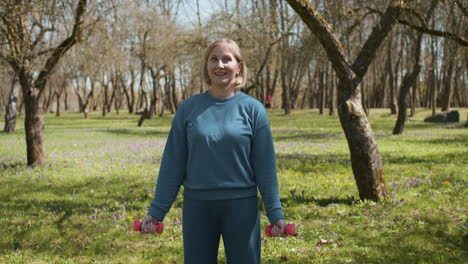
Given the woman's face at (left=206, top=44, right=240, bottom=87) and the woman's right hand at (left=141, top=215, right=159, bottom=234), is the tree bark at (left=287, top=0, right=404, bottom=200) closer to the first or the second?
the woman's face at (left=206, top=44, right=240, bottom=87)

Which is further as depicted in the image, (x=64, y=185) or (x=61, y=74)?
(x=61, y=74)

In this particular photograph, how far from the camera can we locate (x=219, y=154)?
9.78ft

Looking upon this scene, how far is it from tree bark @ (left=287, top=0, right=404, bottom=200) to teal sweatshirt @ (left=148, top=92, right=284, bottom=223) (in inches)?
188

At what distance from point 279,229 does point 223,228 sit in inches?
16.1

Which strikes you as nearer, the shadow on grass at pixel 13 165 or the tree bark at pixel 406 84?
the shadow on grass at pixel 13 165

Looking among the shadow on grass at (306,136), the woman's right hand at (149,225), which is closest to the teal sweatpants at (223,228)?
the woman's right hand at (149,225)

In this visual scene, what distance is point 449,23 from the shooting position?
812 centimetres

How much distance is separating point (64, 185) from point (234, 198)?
28.6 feet

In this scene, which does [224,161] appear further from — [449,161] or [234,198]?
[449,161]

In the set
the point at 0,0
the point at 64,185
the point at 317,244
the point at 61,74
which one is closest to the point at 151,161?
the point at 64,185

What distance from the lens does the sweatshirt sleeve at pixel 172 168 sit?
316cm

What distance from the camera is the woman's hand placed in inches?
119

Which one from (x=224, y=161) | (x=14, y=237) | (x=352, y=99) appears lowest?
(x=14, y=237)

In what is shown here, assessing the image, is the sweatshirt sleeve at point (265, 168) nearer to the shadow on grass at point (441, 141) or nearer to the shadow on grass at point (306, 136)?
the shadow on grass at point (441, 141)
